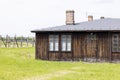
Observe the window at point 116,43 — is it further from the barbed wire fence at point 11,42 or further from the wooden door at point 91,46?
the barbed wire fence at point 11,42

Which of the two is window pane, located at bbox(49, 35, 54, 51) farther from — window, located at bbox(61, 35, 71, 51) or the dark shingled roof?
window, located at bbox(61, 35, 71, 51)

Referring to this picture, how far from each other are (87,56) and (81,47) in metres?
0.99

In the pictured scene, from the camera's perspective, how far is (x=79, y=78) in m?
21.0

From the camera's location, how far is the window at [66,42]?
35688mm

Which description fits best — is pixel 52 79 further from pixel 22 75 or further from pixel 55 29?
pixel 55 29

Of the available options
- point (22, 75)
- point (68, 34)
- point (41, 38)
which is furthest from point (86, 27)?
point (22, 75)

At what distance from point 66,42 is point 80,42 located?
134 cm

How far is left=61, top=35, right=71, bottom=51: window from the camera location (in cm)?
3569

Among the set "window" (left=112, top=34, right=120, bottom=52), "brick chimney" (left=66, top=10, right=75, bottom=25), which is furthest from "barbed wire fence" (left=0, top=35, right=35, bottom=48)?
"window" (left=112, top=34, right=120, bottom=52)

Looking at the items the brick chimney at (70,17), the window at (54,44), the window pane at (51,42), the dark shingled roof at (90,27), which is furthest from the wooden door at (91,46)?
the brick chimney at (70,17)

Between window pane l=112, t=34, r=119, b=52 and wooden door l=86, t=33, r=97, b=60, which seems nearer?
window pane l=112, t=34, r=119, b=52

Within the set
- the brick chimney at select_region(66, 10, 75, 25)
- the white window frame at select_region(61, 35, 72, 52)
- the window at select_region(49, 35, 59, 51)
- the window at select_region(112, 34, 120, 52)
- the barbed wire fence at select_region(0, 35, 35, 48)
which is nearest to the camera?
the window at select_region(112, 34, 120, 52)

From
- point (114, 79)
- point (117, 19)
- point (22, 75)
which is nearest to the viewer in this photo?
point (114, 79)

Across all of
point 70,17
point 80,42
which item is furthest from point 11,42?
point 80,42
